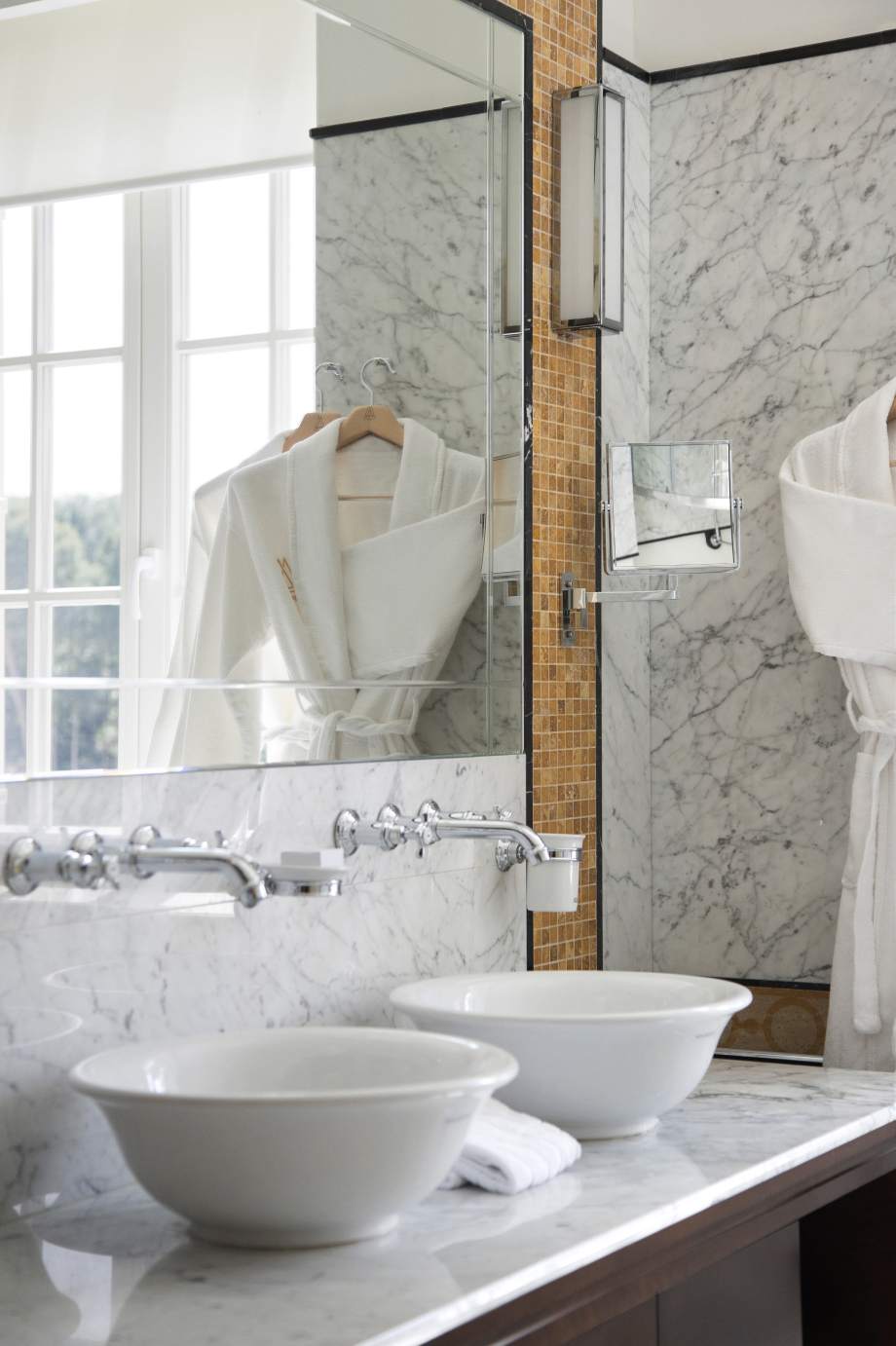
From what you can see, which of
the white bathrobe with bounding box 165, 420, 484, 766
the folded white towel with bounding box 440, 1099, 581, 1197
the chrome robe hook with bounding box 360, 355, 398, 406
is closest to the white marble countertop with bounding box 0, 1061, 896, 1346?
the folded white towel with bounding box 440, 1099, 581, 1197

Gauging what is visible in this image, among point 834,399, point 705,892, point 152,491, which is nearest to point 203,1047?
point 152,491

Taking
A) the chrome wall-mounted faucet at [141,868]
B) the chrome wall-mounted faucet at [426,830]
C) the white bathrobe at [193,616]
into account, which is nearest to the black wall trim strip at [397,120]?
the white bathrobe at [193,616]

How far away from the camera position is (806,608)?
275 cm

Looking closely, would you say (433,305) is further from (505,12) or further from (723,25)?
(723,25)

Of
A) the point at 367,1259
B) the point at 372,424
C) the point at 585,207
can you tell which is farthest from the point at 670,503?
the point at 367,1259

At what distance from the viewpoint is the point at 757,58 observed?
3.00 m

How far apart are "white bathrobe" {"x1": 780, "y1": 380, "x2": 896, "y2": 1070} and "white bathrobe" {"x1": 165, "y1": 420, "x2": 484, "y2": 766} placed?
598 millimetres

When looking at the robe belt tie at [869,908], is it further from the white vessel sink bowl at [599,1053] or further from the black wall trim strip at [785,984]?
the white vessel sink bowl at [599,1053]

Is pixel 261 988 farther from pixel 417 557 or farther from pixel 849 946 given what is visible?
pixel 849 946

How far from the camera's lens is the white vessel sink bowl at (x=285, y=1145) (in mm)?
1453

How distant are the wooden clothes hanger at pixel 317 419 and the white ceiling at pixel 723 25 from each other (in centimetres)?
113

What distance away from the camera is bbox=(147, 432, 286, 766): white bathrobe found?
193cm

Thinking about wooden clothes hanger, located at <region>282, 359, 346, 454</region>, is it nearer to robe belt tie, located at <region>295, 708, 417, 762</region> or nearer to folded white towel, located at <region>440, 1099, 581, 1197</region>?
robe belt tie, located at <region>295, 708, 417, 762</region>

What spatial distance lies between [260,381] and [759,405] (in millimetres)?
1202
